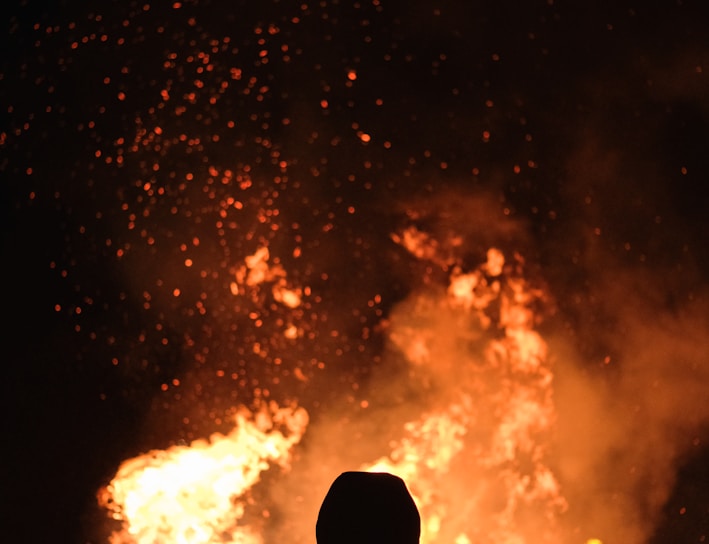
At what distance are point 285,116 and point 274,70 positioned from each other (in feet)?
0.63

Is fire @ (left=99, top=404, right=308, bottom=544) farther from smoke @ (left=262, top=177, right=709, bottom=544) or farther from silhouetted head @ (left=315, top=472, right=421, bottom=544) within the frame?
silhouetted head @ (left=315, top=472, right=421, bottom=544)

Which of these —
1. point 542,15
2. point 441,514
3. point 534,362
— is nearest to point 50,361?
point 441,514

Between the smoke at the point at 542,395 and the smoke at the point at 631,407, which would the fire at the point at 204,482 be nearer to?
the smoke at the point at 542,395

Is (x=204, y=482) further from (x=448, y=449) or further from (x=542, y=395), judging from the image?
(x=542, y=395)

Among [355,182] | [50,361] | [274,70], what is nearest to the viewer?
[274,70]

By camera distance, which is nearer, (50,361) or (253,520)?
(253,520)

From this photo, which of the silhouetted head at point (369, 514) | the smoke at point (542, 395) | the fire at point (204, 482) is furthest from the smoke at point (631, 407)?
the silhouetted head at point (369, 514)

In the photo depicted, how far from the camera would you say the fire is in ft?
10.2

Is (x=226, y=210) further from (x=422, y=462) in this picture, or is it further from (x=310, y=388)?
(x=422, y=462)

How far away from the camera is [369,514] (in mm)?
1070

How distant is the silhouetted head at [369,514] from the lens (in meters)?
1.06

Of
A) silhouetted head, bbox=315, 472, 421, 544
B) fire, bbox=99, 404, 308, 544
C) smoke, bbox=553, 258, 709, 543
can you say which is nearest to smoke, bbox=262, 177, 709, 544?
smoke, bbox=553, 258, 709, 543

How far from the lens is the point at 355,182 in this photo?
10.9 ft

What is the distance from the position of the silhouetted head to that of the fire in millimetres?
2186
